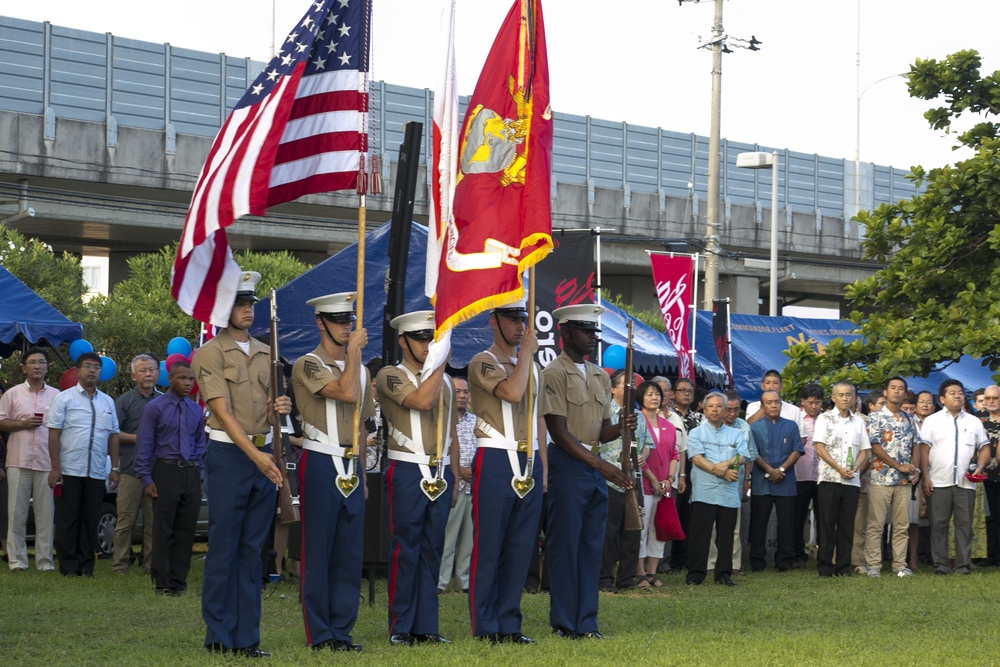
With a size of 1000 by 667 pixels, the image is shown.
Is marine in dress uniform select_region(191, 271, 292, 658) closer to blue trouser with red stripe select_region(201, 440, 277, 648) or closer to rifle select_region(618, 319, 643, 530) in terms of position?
blue trouser with red stripe select_region(201, 440, 277, 648)

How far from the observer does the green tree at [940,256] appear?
14578 millimetres

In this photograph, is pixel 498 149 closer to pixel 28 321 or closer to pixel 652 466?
pixel 652 466

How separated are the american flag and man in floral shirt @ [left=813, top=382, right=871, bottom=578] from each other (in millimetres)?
7759

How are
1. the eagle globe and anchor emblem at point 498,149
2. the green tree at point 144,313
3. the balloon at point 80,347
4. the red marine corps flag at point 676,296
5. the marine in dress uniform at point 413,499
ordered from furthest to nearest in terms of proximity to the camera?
1. the green tree at point 144,313
2. the red marine corps flag at point 676,296
3. the balloon at point 80,347
4. the eagle globe and anchor emblem at point 498,149
5. the marine in dress uniform at point 413,499

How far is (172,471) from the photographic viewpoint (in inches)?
467

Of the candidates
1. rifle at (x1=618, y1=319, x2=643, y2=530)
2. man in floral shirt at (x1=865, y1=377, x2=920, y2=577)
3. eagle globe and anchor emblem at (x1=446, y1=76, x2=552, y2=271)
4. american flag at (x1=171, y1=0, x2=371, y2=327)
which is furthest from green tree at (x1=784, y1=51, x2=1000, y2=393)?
american flag at (x1=171, y1=0, x2=371, y2=327)

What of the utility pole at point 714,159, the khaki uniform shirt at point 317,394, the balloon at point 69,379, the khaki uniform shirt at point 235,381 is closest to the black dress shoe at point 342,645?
the khaki uniform shirt at point 317,394

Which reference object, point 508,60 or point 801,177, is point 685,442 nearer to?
point 508,60

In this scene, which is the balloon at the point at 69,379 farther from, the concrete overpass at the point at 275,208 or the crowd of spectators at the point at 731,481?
the concrete overpass at the point at 275,208

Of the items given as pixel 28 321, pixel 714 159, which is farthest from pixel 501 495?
pixel 714 159

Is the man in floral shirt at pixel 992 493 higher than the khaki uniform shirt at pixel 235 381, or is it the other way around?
the khaki uniform shirt at pixel 235 381

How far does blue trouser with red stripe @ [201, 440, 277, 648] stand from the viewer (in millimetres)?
7816

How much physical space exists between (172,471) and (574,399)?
4.31m

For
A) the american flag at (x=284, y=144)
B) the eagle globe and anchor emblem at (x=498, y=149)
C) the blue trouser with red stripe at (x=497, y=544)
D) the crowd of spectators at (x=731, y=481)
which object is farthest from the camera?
the crowd of spectators at (x=731, y=481)
